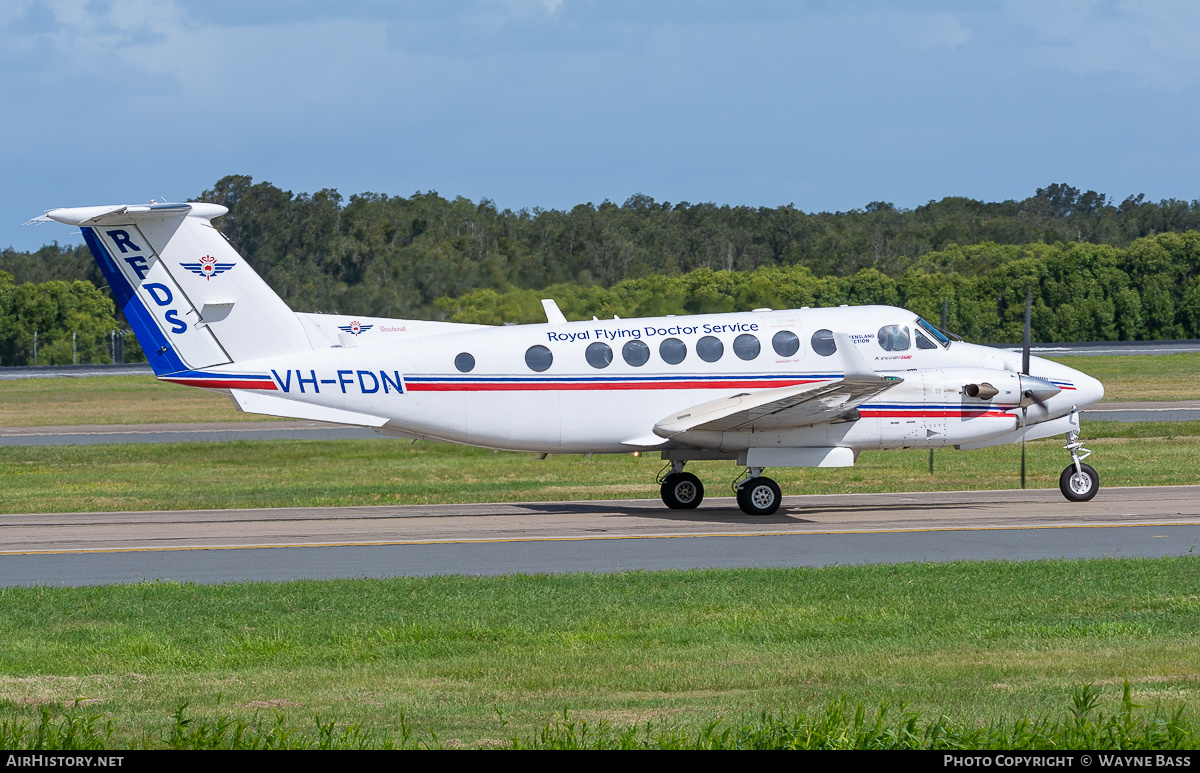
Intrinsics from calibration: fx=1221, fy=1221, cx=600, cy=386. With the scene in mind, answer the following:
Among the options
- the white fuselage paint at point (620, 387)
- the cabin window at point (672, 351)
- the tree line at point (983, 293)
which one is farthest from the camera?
the tree line at point (983, 293)

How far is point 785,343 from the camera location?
20.8 metres

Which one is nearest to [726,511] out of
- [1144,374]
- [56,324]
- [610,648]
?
[610,648]

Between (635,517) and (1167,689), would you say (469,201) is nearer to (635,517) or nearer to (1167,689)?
(635,517)

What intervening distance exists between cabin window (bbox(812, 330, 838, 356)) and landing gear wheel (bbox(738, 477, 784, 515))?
2.40m

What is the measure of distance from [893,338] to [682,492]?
4560 mm

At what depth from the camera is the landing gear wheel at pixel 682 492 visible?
21.8 metres

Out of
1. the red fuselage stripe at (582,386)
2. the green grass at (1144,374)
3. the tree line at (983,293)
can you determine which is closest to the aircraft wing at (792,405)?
the red fuselage stripe at (582,386)

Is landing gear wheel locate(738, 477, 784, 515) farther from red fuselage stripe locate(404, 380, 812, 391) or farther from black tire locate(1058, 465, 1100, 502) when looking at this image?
black tire locate(1058, 465, 1100, 502)

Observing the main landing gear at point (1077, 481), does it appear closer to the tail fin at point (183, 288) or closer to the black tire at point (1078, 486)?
the black tire at point (1078, 486)

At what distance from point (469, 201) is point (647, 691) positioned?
51760 millimetres

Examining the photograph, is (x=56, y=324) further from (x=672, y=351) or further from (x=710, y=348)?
(x=710, y=348)

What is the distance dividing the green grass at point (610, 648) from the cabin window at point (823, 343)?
6.61 m

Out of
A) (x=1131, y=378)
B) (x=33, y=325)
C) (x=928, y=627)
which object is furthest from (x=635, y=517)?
(x=33, y=325)

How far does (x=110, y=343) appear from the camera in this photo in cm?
8794
